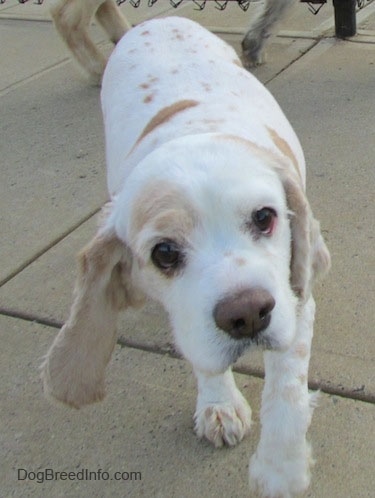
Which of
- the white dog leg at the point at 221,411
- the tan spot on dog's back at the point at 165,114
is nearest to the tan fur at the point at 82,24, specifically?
the tan spot on dog's back at the point at 165,114

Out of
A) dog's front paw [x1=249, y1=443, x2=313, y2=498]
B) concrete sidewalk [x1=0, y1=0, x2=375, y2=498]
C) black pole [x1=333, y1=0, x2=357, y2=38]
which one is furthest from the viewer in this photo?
black pole [x1=333, y1=0, x2=357, y2=38]

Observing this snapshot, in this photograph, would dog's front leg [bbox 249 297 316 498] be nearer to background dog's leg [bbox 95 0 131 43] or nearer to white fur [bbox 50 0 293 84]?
white fur [bbox 50 0 293 84]

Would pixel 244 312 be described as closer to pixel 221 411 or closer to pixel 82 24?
pixel 221 411

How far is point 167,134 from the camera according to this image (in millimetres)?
2736

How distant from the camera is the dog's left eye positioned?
2.14m

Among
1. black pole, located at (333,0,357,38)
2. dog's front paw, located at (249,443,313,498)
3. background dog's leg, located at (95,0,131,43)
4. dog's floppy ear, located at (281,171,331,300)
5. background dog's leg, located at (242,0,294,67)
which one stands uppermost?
dog's floppy ear, located at (281,171,331,300)

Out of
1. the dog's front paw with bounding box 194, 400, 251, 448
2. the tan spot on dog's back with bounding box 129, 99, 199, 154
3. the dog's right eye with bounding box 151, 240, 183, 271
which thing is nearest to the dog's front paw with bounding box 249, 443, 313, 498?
the dog's front paw with bounding box 194, 400, 251, 448

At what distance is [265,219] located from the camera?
85.6 inches

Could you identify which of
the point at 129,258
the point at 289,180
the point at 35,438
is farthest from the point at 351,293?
the point at 35,438

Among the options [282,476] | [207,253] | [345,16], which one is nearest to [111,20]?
[345,16]

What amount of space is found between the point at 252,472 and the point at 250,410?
16.1 inches

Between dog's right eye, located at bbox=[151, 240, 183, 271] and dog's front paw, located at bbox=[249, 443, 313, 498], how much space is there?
67 centimetres

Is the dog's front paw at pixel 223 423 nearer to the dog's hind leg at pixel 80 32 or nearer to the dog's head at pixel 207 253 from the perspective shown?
the dog's head at pixel 207 253

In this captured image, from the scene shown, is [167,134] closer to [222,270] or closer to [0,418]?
[222,270]
